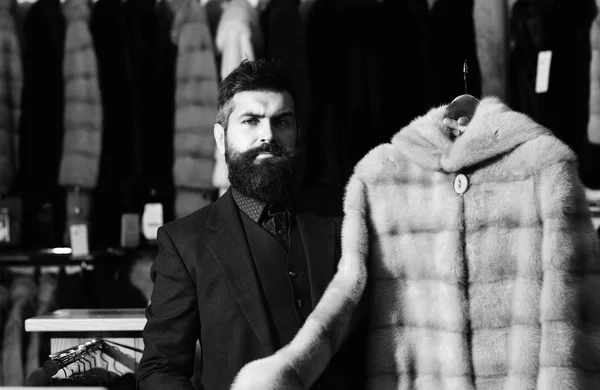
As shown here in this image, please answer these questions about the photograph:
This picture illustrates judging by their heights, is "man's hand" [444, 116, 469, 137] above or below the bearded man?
above

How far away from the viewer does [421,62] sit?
3215 millimetres

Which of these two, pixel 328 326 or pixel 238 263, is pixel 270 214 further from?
pixel 328 326

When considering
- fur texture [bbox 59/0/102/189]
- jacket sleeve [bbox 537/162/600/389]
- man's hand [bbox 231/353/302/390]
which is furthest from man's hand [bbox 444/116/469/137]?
fur texture [bbox 59/0/102/189]

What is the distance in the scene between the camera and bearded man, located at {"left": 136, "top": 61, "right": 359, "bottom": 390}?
1.81 meters

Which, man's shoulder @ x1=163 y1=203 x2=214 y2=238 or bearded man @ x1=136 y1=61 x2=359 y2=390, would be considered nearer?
bearded man @ x1=136 y1=61 x2=359 y2=390

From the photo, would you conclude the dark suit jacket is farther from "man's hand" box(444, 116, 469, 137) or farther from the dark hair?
"man's hand" box(444, 116, 469, 137)

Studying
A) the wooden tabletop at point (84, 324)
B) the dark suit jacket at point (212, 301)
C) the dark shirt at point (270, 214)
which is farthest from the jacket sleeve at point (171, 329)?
the wooden tabletop at point (84, 324)

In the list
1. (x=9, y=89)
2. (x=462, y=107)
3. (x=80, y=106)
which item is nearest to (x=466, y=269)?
(x=462, y=107)

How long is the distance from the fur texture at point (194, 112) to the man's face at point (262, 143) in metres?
1.34

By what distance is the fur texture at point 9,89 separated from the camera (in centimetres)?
338

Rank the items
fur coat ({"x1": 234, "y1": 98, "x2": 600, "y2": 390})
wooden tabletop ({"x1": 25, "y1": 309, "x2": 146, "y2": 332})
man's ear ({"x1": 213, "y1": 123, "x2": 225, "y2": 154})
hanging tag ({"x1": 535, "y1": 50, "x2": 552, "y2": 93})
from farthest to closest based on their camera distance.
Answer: hanging tag ({"x1": 535, "y1": 50, "x2": 552, "y2": 93}) < wooden tabletop ({"x1": 25, "y1": 309, "x2": 146, "y2": 332}) < man's ear ({"x1": 213, "y1": 123, "x2": 225, "y2": 154}) < fur coat ({"x1": 234, "y1": 98, "x2": 600, "y2": 390})

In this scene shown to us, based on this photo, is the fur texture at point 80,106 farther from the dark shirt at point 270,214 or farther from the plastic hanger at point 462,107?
the plastic hanger at point 462,107

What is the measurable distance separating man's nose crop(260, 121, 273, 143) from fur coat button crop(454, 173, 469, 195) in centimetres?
50

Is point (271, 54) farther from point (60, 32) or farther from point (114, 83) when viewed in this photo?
point (60, 32)
